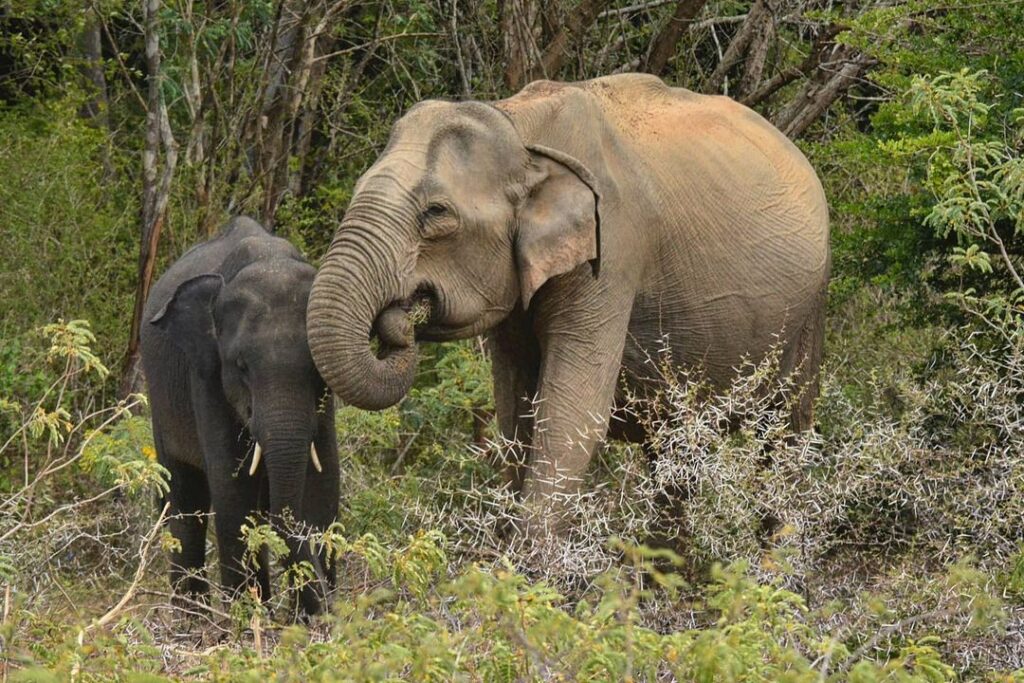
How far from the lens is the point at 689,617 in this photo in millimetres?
7230

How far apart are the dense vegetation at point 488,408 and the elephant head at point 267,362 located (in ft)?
1.43

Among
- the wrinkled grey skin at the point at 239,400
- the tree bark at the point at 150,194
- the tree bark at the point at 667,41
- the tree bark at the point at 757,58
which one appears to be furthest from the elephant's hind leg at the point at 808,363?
the tree bark at the point at 150,194

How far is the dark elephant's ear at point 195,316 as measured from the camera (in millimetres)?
8492

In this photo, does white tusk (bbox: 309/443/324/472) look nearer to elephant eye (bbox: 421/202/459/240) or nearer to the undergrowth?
the undergrowth

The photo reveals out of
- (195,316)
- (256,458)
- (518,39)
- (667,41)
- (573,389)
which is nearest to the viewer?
(573,389)

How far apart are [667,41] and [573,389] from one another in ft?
13.8

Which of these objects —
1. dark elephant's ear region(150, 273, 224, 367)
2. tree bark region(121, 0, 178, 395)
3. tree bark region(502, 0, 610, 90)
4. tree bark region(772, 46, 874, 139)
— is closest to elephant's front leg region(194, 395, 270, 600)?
dark elephant's ear region(150, 273, 224, 367)

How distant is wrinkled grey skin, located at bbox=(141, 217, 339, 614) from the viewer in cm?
797

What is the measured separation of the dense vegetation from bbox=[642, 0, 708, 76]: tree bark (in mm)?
23

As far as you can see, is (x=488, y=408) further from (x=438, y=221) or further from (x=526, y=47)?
(x=438, y=221)

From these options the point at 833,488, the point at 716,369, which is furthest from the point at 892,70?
the point at 833,488

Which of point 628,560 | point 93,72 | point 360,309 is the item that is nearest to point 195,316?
point 360,309

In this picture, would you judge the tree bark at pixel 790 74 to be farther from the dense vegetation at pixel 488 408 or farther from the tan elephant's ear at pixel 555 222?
the tan elephant's ear at pixel 555 222

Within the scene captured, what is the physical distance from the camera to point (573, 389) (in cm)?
762
